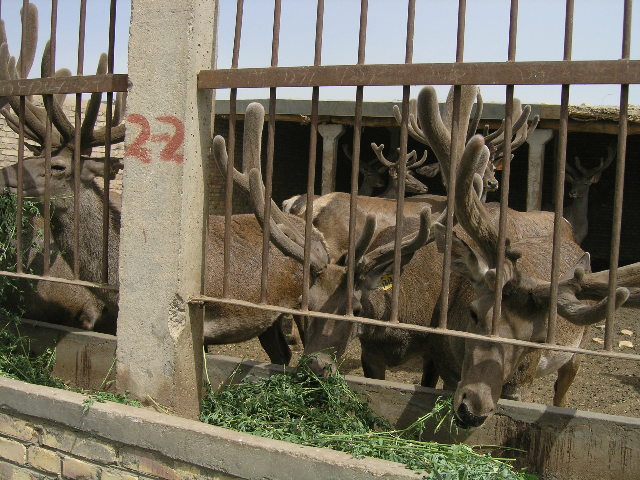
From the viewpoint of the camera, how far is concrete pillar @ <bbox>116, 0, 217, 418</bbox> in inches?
113

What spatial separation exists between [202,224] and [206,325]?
1.49 m

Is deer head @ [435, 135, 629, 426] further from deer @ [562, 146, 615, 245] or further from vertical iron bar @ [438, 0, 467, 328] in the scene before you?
deer @ [562, 146, 615, 245]

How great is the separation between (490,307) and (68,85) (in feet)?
8.26

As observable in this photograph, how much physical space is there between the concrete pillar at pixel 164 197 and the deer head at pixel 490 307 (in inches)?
50.9

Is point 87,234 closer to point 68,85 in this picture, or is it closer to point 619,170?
point 68,85

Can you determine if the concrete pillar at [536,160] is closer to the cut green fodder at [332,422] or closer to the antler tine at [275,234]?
the antler tine at [275,234]

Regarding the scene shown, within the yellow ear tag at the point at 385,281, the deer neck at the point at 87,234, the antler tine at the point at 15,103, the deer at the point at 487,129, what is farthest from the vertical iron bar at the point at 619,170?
Answer: the antler tine at the point at 15,103

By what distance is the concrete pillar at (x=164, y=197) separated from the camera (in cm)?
286

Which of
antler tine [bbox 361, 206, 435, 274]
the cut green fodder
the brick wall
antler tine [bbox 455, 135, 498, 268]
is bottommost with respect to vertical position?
the brick wall

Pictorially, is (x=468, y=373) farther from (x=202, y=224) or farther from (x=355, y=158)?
(x=202, y=224)

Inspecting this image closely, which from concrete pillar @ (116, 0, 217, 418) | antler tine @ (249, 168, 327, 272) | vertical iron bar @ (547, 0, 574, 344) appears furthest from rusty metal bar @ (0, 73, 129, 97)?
vertical iron bar @ (547, 0, 574, 344)

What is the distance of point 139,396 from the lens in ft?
9.82

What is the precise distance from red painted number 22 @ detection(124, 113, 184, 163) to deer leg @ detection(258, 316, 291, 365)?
234cm

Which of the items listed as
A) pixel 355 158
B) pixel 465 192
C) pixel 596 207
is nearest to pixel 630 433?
pixel 465 192
